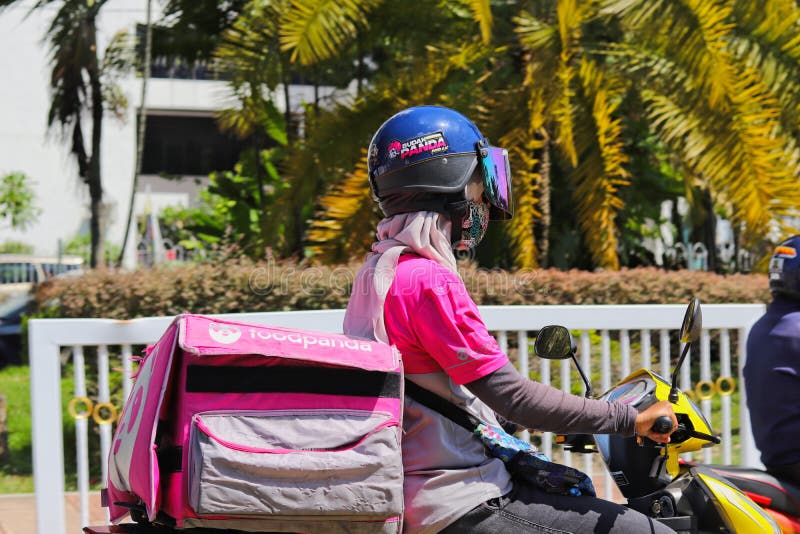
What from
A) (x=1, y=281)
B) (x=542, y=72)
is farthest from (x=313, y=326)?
(x=1, y=281)

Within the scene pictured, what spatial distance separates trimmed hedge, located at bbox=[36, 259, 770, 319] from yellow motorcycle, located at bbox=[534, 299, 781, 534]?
13.4 feet

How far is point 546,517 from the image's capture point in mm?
2275

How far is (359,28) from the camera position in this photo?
994 centimetres

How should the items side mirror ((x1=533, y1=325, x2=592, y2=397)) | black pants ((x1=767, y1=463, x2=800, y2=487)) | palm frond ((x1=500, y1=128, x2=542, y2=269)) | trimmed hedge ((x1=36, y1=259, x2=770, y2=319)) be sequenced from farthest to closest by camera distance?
palm frond ((x1=500, y1=128, x2=542, y2=269)) < trimmed hedge ((x1=36, y1=259, x2=770, y2=319)) < black pants ((x1=767, y1=463, x2=800, y2=487)) < side mirror ((x1=533, y1=325, x2=592, y2=397))

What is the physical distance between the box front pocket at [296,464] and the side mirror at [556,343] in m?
0.73

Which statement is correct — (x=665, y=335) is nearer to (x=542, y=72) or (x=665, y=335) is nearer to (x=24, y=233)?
(x=542, y=72)

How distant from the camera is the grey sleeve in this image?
2.22m

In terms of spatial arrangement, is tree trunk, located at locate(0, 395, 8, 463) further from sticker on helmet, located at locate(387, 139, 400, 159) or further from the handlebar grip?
the handlebar grip

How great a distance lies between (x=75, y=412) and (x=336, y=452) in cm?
257

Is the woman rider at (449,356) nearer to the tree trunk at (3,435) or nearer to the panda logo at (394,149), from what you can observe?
the panda logo at (394,149)

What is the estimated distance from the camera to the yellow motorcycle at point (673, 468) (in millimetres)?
2570

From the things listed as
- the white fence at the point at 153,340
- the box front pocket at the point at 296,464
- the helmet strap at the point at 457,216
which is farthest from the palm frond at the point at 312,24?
the box front pocket at the point at 296,464

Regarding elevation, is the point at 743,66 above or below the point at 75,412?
above

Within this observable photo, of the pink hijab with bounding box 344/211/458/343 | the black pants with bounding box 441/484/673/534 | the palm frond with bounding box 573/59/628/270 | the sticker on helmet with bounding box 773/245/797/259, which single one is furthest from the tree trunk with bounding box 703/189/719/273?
the pink hijab with bounding box 344/211/458/343
